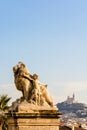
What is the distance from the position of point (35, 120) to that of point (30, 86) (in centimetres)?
121

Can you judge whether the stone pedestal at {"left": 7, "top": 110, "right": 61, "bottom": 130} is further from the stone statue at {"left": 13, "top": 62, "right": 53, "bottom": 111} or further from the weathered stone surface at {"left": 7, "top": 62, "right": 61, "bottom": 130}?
the stone statue at {"left": 13, "top": 62, "right": 53, "bottom": 111}

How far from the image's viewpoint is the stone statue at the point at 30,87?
15898mm

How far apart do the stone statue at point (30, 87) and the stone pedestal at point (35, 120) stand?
38cm

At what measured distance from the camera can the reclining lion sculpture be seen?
1592 centimetres

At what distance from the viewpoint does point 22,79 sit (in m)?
16.1

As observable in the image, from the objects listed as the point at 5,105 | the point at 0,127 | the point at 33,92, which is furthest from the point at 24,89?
the point at 5,105

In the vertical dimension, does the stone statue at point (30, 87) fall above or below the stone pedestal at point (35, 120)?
above

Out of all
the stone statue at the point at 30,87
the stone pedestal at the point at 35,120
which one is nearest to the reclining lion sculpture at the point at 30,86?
the stone statue at the point at 30,87

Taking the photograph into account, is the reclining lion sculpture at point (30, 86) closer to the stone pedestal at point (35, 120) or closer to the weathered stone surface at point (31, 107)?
the weathered stone surface at point (31, 107)

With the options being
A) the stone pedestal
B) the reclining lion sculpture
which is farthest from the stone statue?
the stone pedestal

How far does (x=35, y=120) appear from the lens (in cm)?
1566

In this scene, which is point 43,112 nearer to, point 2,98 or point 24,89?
point 24,89

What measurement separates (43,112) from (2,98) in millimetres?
24768

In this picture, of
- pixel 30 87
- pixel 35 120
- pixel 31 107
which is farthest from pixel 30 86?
pixel 35 120
